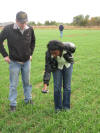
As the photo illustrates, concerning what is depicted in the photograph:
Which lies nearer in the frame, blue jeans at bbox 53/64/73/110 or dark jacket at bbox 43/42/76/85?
dark jacket at bbox 43/42/76/85

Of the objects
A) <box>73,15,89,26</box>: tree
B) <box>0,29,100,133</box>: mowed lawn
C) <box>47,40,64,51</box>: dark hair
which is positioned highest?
<box>73,15,89,26</box>: tree

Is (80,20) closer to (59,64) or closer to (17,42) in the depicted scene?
(17,42)

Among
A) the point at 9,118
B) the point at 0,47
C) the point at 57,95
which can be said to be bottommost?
the point at 9,118

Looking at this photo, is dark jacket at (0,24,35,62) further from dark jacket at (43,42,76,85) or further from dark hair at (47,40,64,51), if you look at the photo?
dark hair at (47,40,64,51)

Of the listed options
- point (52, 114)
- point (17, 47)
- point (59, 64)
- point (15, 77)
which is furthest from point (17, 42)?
point (52, 114)

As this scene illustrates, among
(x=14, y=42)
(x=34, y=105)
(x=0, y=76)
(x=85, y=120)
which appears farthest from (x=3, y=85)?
(x=85, y=120)

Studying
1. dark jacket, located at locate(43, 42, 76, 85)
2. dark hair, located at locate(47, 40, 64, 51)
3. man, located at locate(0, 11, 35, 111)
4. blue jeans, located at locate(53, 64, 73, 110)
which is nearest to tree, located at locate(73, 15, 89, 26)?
man, located at locate(0, 11, 35, 111)

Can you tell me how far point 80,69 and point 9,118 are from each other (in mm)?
4597

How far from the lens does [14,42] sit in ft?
13.2

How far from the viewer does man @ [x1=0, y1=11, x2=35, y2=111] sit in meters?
3.96

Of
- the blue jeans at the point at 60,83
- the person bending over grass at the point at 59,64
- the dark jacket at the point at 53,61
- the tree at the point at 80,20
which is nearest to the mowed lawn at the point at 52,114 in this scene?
the blue jeans at the point at 60,83

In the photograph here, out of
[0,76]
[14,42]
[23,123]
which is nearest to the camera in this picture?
[23,123]

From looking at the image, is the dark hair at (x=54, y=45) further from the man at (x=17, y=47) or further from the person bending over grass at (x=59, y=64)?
the man at (x=17, y=47)

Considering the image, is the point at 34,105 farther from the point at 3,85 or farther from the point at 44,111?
the point at 3,85
